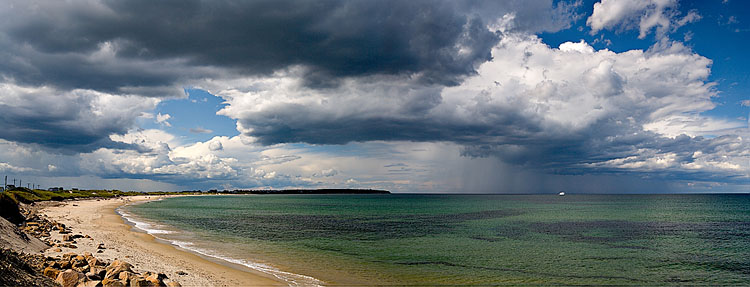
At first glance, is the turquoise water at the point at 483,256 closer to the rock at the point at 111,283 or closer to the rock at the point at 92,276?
the rock at the point at 111,283

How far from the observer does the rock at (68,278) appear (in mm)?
17062

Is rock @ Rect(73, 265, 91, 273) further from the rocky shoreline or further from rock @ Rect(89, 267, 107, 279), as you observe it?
rock @ Rect(89, 267, 107, 279)

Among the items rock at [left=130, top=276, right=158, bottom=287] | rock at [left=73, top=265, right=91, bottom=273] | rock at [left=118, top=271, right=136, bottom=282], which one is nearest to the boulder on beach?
rock at [left=73, top=265, right=91, bottom=273]

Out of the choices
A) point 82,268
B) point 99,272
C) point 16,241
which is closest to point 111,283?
point 99,272

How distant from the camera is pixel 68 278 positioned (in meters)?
17.3

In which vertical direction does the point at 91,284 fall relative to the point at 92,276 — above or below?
below

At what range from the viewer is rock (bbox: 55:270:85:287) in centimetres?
1706

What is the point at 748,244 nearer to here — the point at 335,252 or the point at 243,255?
the point at 335,252

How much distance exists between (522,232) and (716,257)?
73.5 feet

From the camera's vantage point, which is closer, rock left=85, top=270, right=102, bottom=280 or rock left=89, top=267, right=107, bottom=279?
rock left=85, top=270, right=102, bottom=280

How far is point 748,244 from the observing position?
161ft

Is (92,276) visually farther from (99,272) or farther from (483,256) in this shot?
(483,256)

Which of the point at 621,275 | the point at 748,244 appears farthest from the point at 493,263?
the point at 748,244

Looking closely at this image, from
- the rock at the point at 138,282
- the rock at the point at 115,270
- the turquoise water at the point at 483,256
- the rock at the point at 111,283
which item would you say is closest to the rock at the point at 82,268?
the rock at the point at 115,270
